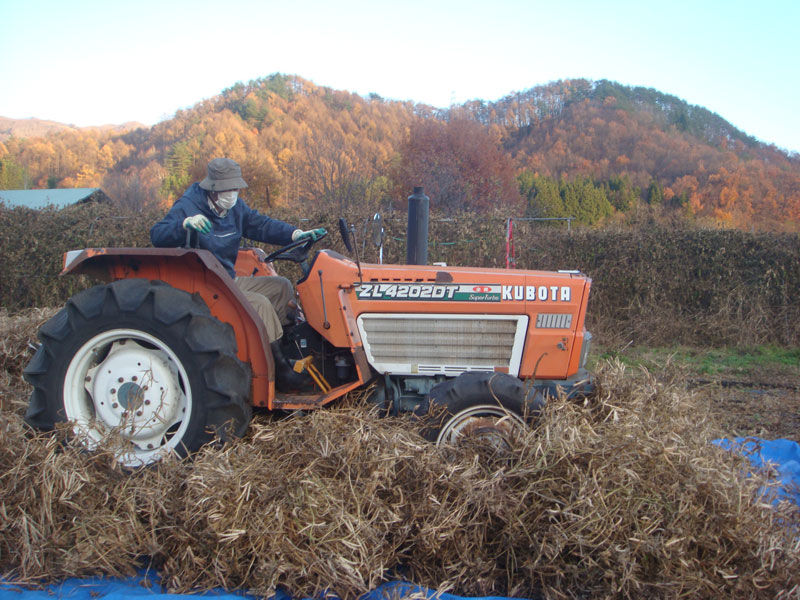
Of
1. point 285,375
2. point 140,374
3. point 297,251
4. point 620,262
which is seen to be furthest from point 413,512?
point 620,262

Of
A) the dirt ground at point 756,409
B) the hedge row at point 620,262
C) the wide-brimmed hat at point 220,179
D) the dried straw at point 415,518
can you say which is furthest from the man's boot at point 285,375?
the hedge row at point 620,262

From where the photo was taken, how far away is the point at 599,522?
8.52 feet

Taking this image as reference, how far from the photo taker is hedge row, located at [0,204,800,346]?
357 inches

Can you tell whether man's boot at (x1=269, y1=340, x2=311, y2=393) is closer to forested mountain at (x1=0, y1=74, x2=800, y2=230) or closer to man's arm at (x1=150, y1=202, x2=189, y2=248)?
man's arm at (x1=150, y1=202, x2=189, y2=248)

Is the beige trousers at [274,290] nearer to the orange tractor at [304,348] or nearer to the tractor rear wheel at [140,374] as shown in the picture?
the orange tractor at [304,348]

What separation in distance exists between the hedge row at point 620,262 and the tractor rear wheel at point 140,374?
19.2 ft

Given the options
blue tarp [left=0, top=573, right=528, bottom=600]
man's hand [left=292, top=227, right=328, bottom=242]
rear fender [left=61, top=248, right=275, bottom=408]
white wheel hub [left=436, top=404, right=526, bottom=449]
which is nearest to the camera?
blue tarp [left=0, top=573, right=528, bottom=600]

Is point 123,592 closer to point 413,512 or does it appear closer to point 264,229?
point 413,512

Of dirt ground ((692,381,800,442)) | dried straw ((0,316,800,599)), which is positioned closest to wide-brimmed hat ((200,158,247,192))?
dried straw ((0,316,800,599))

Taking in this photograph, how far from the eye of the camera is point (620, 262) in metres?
9.30

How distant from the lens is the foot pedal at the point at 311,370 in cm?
357

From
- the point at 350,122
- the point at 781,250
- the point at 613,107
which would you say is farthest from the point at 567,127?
the point at 781,250

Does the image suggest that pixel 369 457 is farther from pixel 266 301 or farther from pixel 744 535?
pixel 744 535

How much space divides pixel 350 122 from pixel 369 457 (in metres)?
50.7
